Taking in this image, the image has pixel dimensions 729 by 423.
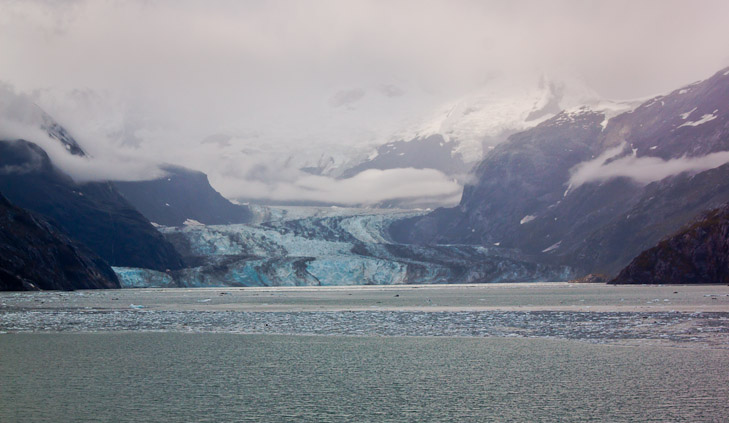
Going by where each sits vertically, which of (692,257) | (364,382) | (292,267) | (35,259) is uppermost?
(35,259)

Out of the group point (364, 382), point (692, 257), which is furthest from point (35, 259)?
point (364, 382)

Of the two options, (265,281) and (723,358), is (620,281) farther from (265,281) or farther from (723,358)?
(723,358)

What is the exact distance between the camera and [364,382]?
1692 centimetres

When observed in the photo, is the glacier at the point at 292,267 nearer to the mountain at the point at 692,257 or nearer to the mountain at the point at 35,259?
the mountain at the point at 35,259

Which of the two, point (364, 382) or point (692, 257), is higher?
point (692, 257)

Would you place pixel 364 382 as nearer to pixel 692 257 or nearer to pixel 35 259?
pixel 35 259

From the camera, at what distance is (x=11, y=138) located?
197 metres

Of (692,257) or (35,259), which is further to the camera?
(692,257)

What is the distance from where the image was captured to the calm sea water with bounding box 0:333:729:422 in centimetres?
1342

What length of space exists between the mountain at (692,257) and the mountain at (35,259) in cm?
10862

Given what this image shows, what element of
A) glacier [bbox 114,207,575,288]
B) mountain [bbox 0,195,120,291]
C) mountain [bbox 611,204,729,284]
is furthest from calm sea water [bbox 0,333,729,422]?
glacier [bbox 114,207,575,288]

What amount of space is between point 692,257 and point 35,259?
11700 cm

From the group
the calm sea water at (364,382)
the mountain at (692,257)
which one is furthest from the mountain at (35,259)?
the mountain at (692,257)

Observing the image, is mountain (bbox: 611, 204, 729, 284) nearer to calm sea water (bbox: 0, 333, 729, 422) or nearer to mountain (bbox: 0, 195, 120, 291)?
mountain (bbox: 0, 195, 120, 291)
